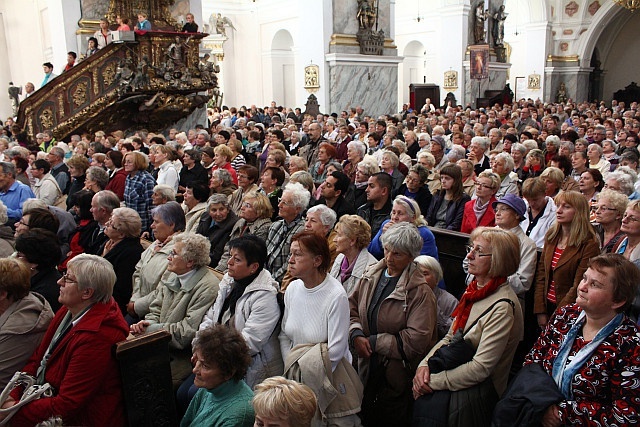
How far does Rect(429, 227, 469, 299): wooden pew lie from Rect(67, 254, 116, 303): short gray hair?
9.34 ft

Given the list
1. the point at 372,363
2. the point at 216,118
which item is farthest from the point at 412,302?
the point at 216,118

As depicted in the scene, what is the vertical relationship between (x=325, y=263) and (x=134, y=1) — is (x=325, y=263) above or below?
below

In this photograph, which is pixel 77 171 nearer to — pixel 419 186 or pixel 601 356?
pixel 419 186

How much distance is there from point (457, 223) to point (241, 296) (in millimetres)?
2943

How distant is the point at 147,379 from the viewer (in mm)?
3082

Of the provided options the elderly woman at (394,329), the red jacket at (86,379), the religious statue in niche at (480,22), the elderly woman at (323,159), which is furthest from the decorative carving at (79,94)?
the religious statue in niche at (480,22)

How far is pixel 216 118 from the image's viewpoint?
17.4 metres

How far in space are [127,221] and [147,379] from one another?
1889 mm

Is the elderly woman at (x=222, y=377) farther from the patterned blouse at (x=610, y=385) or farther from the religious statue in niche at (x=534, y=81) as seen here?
the religious statue in niche at (x=534, y=81)

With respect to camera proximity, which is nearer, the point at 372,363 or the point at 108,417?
the point at 108,417

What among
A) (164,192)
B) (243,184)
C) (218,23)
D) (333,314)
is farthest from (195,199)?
(218,23)

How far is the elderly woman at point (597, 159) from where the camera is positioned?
7.34 m

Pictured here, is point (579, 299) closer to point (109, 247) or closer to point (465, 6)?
point (109, 247)

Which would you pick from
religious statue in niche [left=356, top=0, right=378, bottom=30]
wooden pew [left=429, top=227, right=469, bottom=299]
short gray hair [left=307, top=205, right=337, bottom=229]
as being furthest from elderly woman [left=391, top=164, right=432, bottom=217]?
religious statue in niche [left=356, top=0, right=378, bottom=30]
